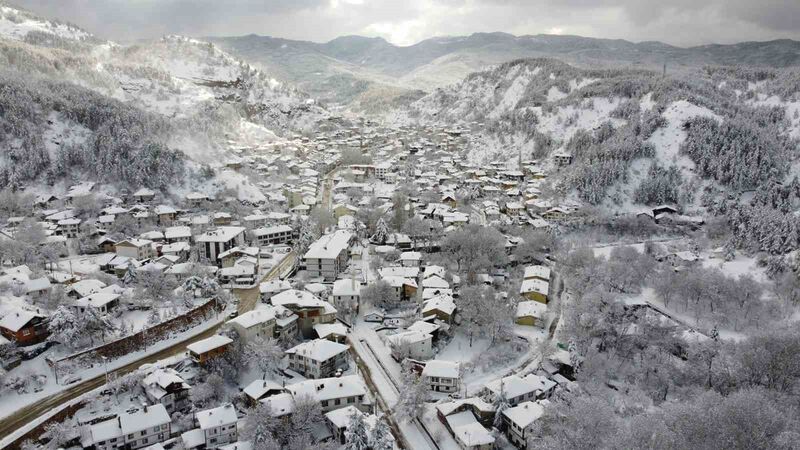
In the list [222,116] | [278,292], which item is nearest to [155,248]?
[278,292]

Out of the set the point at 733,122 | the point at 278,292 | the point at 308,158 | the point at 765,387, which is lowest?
the point at 765,387

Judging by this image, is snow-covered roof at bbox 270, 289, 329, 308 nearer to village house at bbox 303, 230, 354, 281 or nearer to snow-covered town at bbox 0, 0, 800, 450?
snow-covered town at bbox 0, 0, 800, 450

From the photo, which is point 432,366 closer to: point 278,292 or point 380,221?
point 278,292

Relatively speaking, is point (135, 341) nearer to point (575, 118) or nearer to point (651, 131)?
point (651, 131)

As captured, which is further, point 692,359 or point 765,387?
point 692,359

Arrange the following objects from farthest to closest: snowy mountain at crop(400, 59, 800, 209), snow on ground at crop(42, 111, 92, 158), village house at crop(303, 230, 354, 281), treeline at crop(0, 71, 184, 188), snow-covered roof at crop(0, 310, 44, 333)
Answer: snowy mountain at crop(400, 59, 800, 209) → snow on ground at crop(42, 111, 92, 158) → treeline at crop(0, 71, 184, 188) → village house at crop(303, 230, 354, 281) → snow-covered roof at crop(0, 310, 44, 333)

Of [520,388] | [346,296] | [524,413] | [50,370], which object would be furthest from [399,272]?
[50,370]

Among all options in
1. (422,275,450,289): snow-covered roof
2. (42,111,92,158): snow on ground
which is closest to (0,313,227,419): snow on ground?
(422,275,450,289): snow-covered roof

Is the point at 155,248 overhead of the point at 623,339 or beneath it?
overhead
